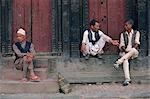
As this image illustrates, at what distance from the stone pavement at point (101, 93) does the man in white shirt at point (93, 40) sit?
0.98 meters

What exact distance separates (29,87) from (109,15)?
3322 mm

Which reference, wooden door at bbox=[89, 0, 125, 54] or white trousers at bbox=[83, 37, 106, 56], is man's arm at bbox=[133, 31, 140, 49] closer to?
wooden door at bbox=[89, 0, 125, 54]

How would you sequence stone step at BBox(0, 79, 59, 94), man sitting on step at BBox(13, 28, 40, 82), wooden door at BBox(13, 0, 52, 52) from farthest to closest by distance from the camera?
wooden door at BBox(13, 0, 52, 52) → man sitting on step at BBox(13, 28, 40, 82) → stone step at BBox(0, 79, 59, 94)

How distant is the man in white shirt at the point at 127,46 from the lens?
36.5 feet

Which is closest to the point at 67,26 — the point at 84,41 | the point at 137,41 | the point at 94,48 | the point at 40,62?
the point at 84,41

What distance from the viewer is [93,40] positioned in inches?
450

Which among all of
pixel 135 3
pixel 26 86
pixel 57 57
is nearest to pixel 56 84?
pixel 26 86

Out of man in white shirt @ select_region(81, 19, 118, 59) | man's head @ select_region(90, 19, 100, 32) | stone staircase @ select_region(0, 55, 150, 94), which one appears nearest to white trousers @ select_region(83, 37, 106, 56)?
man in white shirt @ select_region(81, 19, 118, 59)

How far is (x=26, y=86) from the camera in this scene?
10.1m

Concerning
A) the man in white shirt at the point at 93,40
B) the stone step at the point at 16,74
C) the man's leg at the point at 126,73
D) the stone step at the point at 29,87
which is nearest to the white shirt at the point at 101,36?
the man in white shirt at the point at 93,40

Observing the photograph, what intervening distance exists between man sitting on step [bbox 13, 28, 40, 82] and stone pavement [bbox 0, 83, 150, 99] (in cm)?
61

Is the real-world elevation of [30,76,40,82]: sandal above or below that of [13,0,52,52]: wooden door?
below

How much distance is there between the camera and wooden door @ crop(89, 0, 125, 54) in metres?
11.8

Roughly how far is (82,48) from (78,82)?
0.96m
